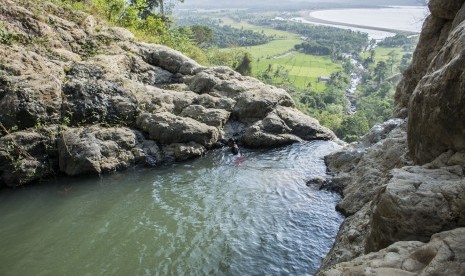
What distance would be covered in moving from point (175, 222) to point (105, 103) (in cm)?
1090

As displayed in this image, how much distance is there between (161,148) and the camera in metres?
23.7

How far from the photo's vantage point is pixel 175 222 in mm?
16719

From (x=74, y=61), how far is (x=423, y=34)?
21573mm

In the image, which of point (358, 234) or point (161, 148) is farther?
point (161, 148)

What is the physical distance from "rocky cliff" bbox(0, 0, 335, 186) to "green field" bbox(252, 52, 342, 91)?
104822 mm

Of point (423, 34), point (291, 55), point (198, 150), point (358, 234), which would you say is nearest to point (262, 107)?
point (198, 150)

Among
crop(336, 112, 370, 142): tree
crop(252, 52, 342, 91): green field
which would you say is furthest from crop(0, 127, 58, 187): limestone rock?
crop(252, 52, 342, 91): green field

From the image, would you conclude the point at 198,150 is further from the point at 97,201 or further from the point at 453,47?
the point at 453,47

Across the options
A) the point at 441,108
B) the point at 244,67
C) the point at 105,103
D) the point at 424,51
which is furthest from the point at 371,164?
the point at 244,67

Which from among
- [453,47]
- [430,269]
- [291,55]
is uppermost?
[453,47]

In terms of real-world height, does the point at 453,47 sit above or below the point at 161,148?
above

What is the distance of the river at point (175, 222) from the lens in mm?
13750

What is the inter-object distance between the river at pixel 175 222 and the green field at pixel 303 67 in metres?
113

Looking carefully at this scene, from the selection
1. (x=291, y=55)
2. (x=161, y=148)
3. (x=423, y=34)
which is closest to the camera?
(x=423, y=34)
